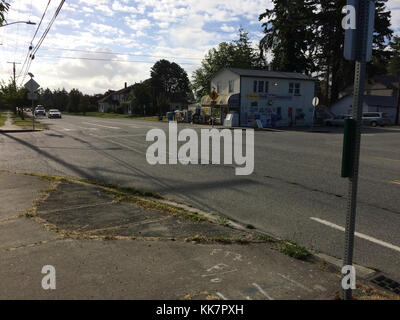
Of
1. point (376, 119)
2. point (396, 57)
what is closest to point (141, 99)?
point (376, 119)

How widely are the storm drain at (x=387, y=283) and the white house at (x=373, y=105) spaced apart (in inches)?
2008

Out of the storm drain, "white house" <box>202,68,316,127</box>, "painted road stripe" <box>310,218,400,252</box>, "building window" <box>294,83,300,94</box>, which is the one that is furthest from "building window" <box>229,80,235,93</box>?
the storm drain

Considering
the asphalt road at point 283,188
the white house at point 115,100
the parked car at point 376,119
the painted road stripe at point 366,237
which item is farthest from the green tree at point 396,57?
the painted road stripe at point 366,237

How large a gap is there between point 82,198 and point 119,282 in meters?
3.57

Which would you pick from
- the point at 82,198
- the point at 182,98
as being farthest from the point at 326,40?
the point at 82,198

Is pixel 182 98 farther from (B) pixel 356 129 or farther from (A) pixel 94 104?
(B) pixel 356 129

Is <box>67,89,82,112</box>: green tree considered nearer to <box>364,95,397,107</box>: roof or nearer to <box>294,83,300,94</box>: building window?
<box>294,83,300,94</box>: building window

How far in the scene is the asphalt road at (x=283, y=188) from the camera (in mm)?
5059

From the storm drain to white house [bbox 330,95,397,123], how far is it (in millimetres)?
50996

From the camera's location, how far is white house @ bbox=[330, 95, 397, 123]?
50125 mm

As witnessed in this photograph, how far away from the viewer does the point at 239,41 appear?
218 ft

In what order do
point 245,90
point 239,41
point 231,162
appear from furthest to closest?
point 239,41
point 245,90
point 231,162

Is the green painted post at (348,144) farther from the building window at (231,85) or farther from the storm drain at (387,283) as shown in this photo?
the building window at (231,85)
